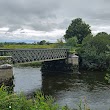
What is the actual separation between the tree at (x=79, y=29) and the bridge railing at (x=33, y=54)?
51.0 meters

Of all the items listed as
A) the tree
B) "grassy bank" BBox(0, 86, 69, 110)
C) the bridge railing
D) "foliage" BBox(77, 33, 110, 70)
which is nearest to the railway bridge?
the bridge railing

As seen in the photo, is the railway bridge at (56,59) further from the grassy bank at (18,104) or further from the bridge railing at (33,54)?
the grassy bank at (18,104)

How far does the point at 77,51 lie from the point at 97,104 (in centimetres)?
5796

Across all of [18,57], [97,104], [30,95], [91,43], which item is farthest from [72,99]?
[91,43]

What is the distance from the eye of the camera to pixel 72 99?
40438 millimetres

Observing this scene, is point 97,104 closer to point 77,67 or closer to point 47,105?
point 47,105

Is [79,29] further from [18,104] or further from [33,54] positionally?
[18,104]

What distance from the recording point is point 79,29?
13788cm

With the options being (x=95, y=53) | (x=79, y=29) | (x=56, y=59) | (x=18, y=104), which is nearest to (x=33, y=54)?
(x=56, y=59)

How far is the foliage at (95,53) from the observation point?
85.4 metres

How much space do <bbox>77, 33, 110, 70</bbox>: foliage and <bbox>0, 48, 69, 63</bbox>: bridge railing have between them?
6.77 metres

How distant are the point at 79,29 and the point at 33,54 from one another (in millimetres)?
72087

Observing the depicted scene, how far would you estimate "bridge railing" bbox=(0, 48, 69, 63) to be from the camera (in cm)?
6031

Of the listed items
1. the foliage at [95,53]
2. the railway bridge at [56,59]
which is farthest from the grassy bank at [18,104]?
the foliage at [95,53]
